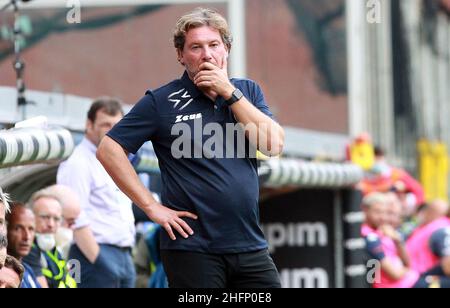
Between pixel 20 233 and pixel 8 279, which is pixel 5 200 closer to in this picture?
pixel 8 279

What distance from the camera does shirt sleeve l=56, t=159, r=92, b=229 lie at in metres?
7.03

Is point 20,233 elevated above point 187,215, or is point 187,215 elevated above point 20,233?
point 20,233

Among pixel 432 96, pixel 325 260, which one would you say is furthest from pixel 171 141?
pixel 432 96

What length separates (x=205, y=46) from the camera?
5094mm

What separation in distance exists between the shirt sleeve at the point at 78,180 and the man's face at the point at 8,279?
3.71ft

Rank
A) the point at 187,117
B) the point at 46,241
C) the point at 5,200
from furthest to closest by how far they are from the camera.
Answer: the point at 46,241 → the point at 5,200 → the point at 187,117

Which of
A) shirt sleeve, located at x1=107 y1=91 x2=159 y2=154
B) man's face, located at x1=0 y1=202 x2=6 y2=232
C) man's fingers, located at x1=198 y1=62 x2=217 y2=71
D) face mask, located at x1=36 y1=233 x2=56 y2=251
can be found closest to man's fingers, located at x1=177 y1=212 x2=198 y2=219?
shirt sleeve, located at x1=107 y1=91 x2=159 y2=154

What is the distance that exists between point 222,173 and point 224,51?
462 millimetres

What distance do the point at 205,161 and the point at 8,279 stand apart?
124 cm

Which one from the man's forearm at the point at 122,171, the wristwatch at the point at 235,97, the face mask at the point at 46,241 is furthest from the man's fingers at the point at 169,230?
the face mask at the point at 46,241

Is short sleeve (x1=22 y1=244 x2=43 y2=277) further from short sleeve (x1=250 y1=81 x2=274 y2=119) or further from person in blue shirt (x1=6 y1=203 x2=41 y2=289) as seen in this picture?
short sleeve (x1=250 y1=81 x2=274 y2=119)

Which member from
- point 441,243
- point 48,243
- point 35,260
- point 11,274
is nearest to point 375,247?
point 441,243

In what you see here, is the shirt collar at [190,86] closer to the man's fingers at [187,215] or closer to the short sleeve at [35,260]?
the man's fingers at [187,215]

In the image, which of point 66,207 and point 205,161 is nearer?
point 205,161
